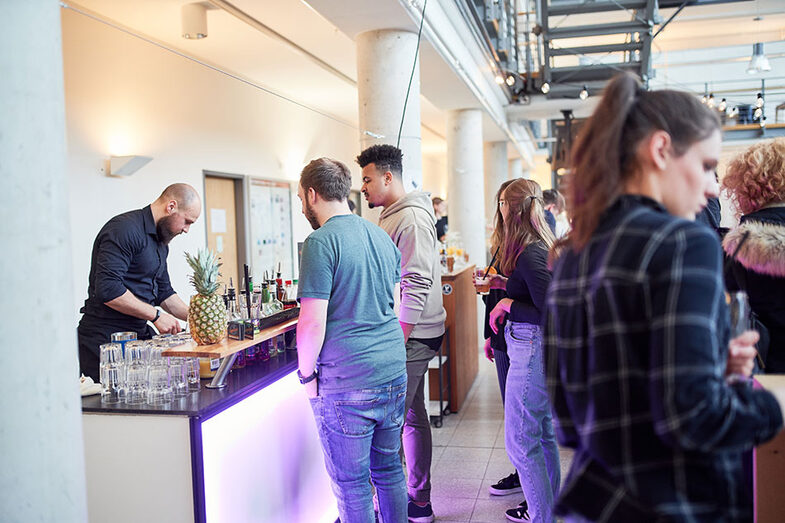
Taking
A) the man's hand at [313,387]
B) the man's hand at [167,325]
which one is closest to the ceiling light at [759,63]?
the man's hand at [167,325]

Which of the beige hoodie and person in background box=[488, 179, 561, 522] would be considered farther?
the beige hoodie

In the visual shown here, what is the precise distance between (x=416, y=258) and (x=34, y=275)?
6.34 feet

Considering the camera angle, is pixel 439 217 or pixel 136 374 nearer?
pixel 136 374

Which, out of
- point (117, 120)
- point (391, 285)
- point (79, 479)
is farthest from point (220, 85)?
point (79, 479)

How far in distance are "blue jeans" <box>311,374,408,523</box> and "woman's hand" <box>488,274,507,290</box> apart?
33.2 inches

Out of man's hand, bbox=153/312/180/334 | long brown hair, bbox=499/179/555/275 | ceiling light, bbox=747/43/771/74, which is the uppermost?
ceiling light, bbox=747/43/771/74

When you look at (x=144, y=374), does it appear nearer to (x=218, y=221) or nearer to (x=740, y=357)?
(x=740, y=357)

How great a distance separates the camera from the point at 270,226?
29.9 feet

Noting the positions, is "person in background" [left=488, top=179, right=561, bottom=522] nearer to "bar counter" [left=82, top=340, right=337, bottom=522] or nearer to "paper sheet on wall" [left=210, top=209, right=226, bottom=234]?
"bar counter" [left=82, top=340, right=337, bottom=522]

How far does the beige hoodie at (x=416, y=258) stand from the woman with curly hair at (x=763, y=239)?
1.27 meters

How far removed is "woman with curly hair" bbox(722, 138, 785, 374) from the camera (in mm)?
2184

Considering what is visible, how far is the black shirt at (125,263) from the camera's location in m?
3.18

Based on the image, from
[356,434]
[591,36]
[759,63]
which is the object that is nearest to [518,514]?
[356,434]

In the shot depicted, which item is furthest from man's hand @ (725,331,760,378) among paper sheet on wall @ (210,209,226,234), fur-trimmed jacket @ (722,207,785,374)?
paper sheet on wall @ (210,209,226,234)
